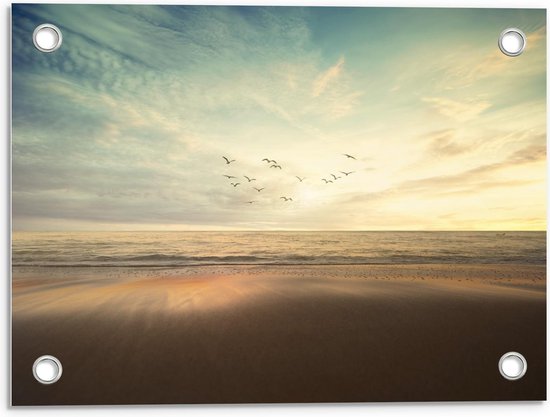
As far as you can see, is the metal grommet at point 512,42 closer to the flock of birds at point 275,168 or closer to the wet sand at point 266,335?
the flock of birds at point 275,168

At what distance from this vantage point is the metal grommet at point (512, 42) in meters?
2.38

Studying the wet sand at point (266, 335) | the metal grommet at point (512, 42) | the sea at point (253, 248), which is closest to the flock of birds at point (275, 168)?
the sea at point (253, 248)

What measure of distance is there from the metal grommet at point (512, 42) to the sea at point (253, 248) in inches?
35.4

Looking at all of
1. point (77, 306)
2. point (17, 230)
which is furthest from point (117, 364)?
point (17, 230)

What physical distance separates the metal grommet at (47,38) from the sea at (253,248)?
35.0 inches

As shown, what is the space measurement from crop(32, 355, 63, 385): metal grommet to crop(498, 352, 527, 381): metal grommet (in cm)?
210

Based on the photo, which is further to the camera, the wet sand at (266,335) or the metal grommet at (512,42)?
the metal grommet at (512,42)

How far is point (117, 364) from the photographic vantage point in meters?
2.26

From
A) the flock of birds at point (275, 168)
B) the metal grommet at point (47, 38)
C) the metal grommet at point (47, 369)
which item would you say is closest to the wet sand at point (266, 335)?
the metal grommet at point (47, 369)

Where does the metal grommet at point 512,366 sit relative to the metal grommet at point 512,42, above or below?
below

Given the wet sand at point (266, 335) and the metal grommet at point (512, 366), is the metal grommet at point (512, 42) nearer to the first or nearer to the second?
the wet sand at point (266, 335)

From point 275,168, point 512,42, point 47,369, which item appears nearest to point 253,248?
point 275,168

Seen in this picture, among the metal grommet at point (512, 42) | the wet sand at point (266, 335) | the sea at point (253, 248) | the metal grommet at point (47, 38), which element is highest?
the metal grommet at point (47, 38)

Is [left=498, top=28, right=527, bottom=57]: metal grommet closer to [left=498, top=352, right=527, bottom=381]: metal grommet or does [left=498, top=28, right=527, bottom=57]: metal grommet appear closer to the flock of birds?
the flock of birds
